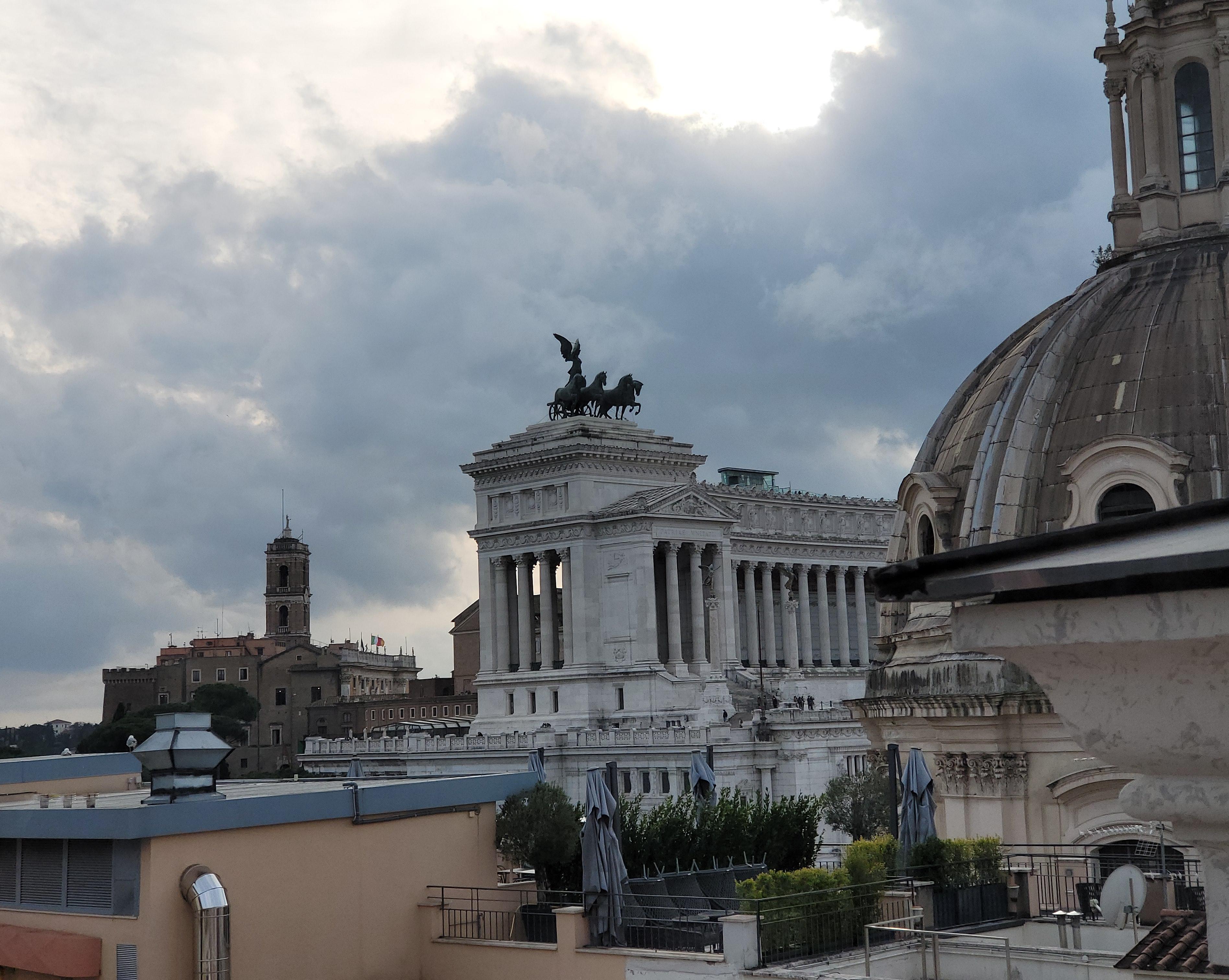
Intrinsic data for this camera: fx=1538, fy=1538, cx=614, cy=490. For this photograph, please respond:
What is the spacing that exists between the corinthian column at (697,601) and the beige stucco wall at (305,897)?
7825 cm

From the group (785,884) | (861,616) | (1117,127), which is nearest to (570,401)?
(861,616)

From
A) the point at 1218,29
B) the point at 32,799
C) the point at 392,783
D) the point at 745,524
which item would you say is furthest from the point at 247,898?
the point at 745,524

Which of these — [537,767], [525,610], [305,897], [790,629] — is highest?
[525,610]

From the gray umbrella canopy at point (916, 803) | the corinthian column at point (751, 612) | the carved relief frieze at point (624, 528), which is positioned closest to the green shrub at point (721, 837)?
the gray umbrella canopy at point (916, 803)

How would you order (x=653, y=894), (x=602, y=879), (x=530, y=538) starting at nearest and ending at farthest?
1. (x=602, y=879)
2. (x=653, y=894)
3. (x=530, y=538)

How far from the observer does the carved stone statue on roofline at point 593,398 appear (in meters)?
109

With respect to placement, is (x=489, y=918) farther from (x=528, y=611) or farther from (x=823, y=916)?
(x=528, y=611)

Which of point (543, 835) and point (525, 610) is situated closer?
point (543, 835)

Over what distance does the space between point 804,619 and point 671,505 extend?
24482 mm

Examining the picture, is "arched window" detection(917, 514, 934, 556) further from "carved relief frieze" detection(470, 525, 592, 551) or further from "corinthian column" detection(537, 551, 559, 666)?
"corinthian column" detection(537, 551, 559, 666)

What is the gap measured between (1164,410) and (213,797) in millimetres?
18712

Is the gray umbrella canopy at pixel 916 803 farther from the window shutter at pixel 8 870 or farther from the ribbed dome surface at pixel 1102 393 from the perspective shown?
the window shutter at pixel 8 870

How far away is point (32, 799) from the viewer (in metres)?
30.0

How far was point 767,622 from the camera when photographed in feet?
396
